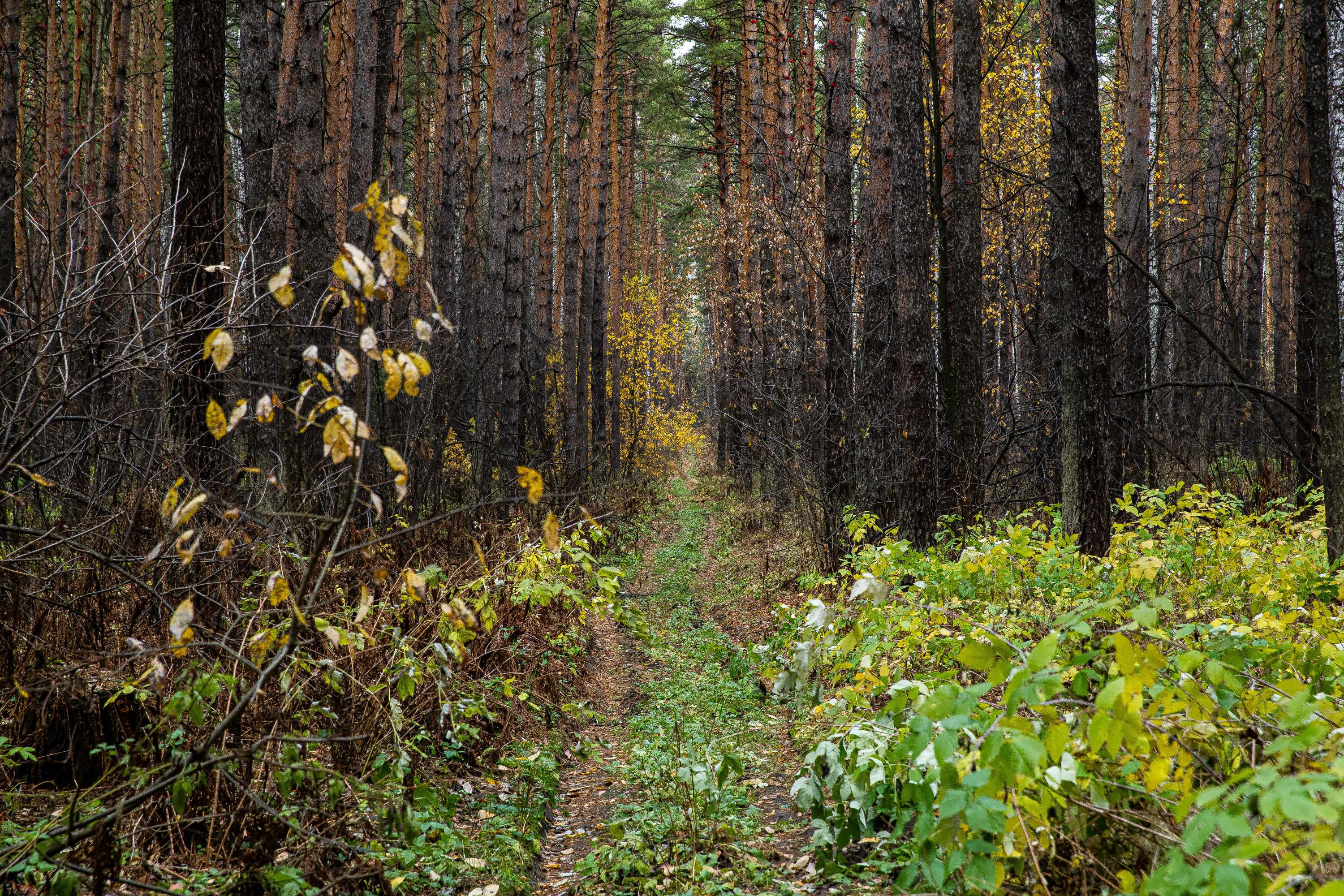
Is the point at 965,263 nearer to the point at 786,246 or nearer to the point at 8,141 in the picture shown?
the point at 786,246

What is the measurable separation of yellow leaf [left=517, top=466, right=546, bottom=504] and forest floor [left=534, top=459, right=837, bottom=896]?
1492mm

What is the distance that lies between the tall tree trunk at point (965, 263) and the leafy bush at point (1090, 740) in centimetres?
404

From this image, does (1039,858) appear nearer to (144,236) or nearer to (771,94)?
(144,236)

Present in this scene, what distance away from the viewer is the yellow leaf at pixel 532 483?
6.73 feet

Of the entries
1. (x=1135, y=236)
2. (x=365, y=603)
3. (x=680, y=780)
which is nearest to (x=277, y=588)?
(x=365, y=603)

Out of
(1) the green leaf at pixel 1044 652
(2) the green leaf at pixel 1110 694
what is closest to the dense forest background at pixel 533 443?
(1) the green leaf at pixel 1044 652

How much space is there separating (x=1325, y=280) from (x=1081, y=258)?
181 centimetres

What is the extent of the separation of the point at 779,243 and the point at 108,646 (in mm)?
8708

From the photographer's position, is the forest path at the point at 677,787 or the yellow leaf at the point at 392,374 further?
the forest path at the point at 677,787

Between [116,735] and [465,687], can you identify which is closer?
[116,735]

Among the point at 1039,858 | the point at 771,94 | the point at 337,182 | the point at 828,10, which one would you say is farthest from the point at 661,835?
→ the point at 771,94

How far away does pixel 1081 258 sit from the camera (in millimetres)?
5195

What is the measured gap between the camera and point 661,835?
3520 millimetres

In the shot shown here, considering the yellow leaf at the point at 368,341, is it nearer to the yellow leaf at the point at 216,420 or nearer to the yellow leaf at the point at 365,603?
the yellow leaf at the point at 216,420
